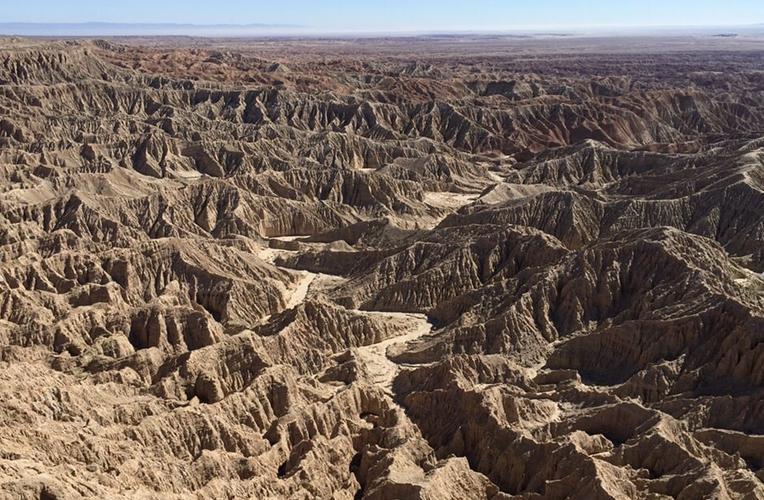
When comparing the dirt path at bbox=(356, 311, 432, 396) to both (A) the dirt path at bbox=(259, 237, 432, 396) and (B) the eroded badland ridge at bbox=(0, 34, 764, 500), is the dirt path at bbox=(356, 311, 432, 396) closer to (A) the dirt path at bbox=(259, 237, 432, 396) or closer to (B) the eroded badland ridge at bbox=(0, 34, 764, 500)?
(A) the dirt path at bbox=(259, 237, 432, 396)

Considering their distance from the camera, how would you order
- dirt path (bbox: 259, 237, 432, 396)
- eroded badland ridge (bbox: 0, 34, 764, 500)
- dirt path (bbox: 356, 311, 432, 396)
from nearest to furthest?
1. eroded badland ridge (bbox: 0, 34, 764, 500)
2. dirt path (bbox: 356, 311, 432, 396)
3. dirt path (bbox: 259, 237, 432, 396)

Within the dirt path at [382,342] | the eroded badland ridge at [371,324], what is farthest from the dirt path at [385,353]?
the eroded badland ridge at [371,324]

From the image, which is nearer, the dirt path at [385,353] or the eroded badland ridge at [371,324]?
the eroded badland ridge at [371,324]

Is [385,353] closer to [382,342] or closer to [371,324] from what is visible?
[382,342]

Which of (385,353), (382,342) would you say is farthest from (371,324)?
(385,353)

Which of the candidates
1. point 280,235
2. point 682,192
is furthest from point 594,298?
point 280,235

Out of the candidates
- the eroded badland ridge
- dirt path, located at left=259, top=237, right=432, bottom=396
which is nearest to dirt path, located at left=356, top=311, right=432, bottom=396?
dirt path, located at left=259, top=237, right=432, bottom=396

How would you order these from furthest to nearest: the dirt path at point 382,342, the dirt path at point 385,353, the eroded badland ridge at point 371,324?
1. the dirt path at point 382,342
2. the dirt path at point 385,353
3. the eroded badland ridge at point 371,324

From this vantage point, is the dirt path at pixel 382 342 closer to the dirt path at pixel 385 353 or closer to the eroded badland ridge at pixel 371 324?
the dirt path at pixel 385 353
